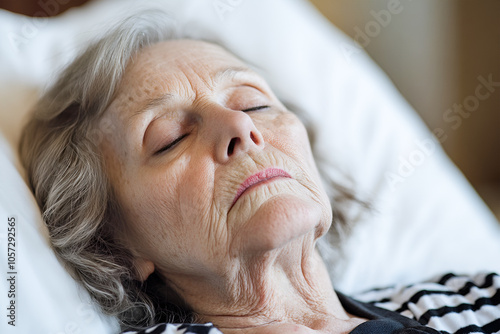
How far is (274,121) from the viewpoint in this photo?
3.22 feet

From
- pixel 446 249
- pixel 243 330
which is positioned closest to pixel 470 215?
pixel 446 249

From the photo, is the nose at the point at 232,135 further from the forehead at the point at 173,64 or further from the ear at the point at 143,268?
the ear at the point at 143,268

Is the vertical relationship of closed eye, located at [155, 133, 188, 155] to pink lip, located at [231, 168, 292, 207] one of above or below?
below

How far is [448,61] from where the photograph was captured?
7.59 ft

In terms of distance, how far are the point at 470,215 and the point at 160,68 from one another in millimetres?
958

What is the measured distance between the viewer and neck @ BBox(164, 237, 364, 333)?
0.88 metres

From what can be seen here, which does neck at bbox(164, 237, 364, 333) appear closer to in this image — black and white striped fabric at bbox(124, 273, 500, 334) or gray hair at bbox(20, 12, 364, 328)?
gray hair at bbox(20, 12, 364, 328)

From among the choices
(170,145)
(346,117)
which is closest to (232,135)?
(170,145)

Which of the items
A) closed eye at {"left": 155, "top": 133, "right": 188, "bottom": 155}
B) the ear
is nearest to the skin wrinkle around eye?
closed eye at {"left": 155, "top": 133, "right": 188, "bottom": 155}

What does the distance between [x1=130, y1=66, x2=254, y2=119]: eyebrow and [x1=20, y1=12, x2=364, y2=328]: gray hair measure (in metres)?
0.10

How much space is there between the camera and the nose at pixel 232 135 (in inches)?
33.3

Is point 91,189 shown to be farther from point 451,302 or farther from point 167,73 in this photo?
point 451,302

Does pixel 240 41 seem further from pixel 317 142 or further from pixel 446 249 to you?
pixel 446 249

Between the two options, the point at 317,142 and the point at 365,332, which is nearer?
the point at 365,332
